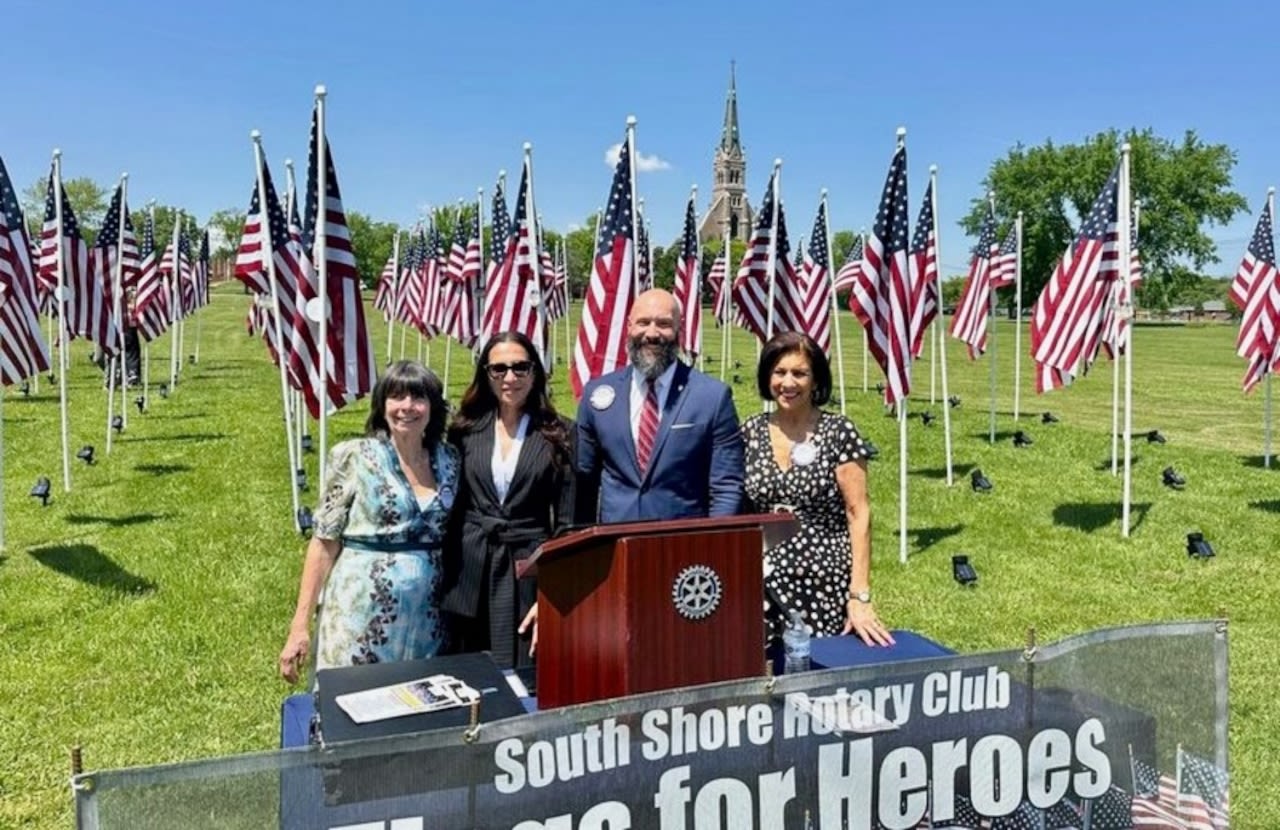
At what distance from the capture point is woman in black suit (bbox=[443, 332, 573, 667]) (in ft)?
13.3

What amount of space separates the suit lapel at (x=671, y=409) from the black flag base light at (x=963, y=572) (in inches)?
228

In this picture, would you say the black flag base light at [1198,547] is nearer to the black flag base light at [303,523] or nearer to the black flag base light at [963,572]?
the black flag base light at [963,572]

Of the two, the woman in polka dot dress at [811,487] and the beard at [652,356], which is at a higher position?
the beard at [652,356]

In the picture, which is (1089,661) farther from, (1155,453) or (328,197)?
(1155,453)

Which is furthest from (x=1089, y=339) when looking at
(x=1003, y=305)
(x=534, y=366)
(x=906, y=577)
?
(x=1003, y=305)

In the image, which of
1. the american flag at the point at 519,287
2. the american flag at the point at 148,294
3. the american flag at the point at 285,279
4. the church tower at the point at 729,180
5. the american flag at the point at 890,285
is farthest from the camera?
the church tower at the point at 729,180

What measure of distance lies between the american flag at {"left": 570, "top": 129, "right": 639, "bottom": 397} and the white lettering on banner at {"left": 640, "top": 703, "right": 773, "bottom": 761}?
255 inches

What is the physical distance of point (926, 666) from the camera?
289cm

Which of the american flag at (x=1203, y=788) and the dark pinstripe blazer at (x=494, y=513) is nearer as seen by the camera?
the american flag at (x=1203, y=788)

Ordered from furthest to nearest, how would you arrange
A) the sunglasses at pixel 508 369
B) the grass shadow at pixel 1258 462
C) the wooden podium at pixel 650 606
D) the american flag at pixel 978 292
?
the american flag at pixel 978 292 → the grass shadow at pixel 1258 462 → the sunglasses at pixel 508 369 → the wooden podium at pixel 650 606

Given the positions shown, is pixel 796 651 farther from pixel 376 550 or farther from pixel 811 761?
pixel 376 550

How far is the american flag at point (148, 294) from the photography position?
1989cm

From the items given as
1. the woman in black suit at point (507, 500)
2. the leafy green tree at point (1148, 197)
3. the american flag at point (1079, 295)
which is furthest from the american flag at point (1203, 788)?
the leafy green tree at point (1148, 197)

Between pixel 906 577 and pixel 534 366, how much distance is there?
20.2 ft
